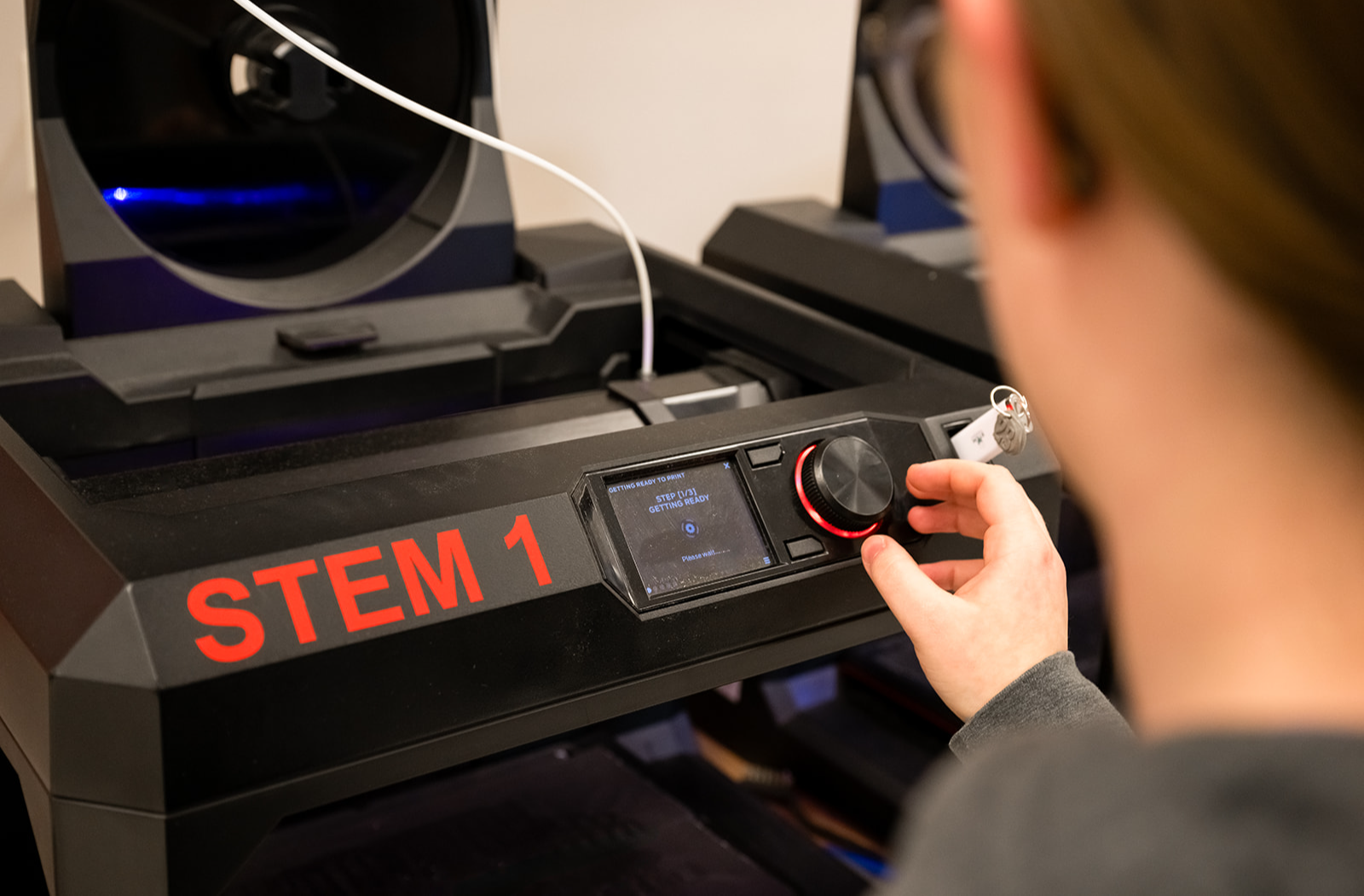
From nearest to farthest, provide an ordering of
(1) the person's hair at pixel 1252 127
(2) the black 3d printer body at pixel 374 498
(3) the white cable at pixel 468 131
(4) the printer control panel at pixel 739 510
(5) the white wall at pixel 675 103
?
(1) the person's hair at pixel 1252 127 < (2) the black 3d printer body at pixel 374 498 < (4) the printer control panel at pixel 739 510 < (3) the white cable at pixel 468 131 < (5) the white wall at pixel 675 103

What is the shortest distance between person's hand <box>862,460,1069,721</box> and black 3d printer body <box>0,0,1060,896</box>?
4 cm

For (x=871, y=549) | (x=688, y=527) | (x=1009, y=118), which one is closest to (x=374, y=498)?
(x=688, y=527)

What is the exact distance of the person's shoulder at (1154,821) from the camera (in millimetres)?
267

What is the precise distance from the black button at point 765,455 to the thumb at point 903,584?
7 cm

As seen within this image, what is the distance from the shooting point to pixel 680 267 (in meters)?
1.01

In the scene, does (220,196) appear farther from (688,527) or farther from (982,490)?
(982,490)

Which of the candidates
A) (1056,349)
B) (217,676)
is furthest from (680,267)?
(1056,349)

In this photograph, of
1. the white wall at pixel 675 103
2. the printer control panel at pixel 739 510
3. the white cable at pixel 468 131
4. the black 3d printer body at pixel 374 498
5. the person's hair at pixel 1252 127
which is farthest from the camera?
the white wall at pixel 675 103

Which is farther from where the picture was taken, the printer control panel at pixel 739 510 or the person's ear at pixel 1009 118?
the printer control panel at pixel 739 510

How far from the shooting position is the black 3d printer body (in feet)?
1.85

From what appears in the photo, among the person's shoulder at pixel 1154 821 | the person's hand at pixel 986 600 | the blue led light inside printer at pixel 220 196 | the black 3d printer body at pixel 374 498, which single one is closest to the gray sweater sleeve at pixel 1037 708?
the person's hand at pixel 986 600

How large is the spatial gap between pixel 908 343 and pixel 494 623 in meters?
0.51

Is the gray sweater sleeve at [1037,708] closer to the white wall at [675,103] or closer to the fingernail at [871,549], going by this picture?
the fingernail at [871,549]

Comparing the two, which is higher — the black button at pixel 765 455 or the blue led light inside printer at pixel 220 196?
the blue led light inside printer at pixel 220 196
